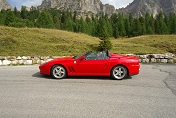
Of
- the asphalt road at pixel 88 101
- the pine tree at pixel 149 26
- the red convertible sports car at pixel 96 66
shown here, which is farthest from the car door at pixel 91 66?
the pine tree at pixel 149 26

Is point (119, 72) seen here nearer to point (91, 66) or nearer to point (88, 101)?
point (91, 66)

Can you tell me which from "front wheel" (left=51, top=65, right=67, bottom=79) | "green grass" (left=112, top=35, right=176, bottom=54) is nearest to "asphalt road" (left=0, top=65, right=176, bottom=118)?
"front wheel" (left=51, top=65, right=67, bottom=79)

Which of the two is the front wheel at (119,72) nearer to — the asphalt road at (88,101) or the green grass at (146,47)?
the asphalt road at (88,101)

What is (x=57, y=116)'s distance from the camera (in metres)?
2.70

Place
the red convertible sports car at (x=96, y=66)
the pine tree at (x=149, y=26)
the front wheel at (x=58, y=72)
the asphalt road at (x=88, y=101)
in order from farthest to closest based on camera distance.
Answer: the pine tree at (x=149, y=26) < the front wheel at (x=58, y=72) < the red convertible sports car at (x=96, y=66) < the asphalt road at (x=88, y=101)

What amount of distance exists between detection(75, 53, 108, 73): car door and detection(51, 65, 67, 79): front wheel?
603 millimetres

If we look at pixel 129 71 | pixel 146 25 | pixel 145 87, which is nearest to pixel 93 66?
pixel 129 71

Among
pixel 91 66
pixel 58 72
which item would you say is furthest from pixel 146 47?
pixel 58 72

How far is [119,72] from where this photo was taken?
558cm

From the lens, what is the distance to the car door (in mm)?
5531

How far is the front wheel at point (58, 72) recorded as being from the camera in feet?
18.7

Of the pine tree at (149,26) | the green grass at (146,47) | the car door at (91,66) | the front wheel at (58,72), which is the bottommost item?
the front wheel at (58,72)

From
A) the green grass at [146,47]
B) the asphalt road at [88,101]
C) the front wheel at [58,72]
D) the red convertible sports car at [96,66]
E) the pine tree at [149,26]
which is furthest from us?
the pine tree at [149,26]

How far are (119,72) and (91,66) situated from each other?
4.08ft
